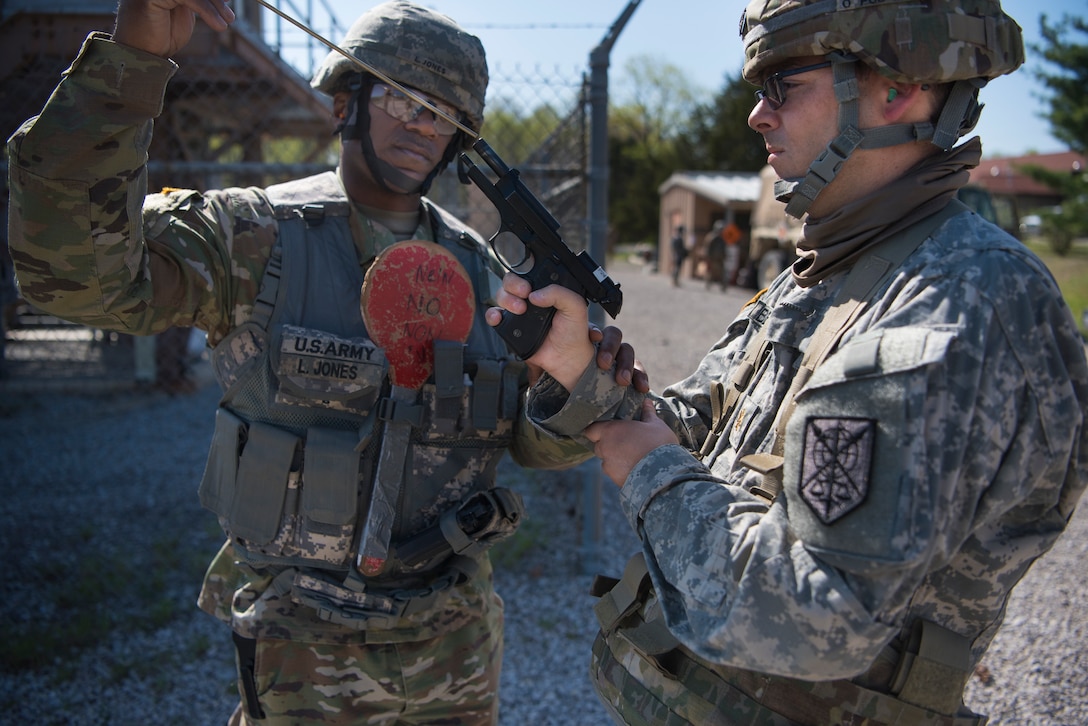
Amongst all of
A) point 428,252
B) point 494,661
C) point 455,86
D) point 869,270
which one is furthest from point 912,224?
point 494,661

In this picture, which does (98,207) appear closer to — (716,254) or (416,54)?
(416,54)

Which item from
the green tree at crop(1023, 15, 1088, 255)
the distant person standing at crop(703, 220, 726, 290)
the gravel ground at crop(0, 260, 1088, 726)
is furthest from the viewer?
the distant person standing at crop(703, 220, 726, 290)

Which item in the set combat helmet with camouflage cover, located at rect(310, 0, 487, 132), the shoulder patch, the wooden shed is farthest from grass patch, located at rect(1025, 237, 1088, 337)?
the shoulder patch

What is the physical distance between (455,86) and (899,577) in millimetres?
1824

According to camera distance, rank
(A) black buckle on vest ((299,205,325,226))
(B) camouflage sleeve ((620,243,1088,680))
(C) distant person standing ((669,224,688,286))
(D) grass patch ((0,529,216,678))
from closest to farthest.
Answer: (B) camouflage sleeve ((620,243,1088,680)) < (A) black buckle on vest ((299,205,325,226)) < (D) grass patch ((0,529,216,678)) < (C) distant person standing ((669,224,688,286))

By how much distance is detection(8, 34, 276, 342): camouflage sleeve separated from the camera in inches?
62.9

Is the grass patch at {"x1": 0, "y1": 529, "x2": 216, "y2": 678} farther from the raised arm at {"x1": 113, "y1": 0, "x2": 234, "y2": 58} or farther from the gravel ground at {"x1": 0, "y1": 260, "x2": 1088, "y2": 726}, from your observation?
the raised arm at {"x1": 113, "y1": 0, "x2": 234, "y2": 58}

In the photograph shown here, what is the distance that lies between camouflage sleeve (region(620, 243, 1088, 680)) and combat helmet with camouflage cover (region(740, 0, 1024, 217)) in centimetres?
30

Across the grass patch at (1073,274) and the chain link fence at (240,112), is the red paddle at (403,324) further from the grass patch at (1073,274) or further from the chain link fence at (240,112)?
the grass patch at (1073,274)

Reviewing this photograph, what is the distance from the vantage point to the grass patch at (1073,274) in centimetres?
1591

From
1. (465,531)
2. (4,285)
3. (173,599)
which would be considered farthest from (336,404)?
(4,285)

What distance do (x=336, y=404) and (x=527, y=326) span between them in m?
0.69

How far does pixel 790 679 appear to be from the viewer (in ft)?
4.65

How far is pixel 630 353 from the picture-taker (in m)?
1.70
